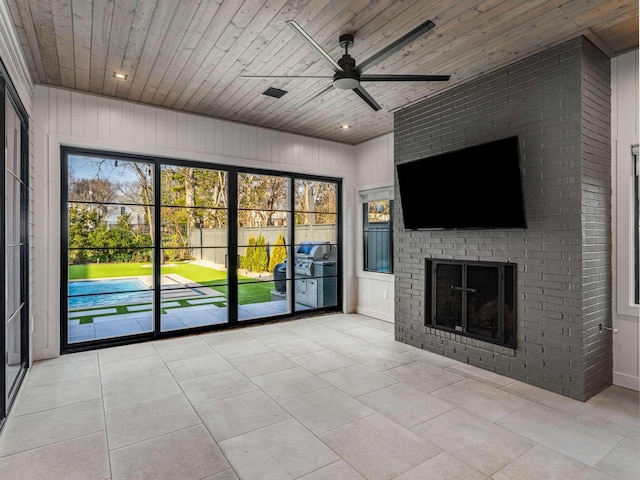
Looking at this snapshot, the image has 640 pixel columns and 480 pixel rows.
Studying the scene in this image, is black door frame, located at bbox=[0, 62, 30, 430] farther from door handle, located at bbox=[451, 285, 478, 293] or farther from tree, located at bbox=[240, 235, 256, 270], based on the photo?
door handle, located at bbox=[451, 285, 478, 293]

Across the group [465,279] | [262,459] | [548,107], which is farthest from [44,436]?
[548,107]

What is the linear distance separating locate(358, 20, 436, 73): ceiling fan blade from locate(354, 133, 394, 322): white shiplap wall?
9.78 ft

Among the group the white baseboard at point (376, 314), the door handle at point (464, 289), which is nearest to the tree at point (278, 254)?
the white baseboard at point (376, 314)

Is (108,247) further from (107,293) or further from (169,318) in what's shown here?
(169,318)

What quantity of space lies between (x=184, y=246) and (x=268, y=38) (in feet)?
9.48

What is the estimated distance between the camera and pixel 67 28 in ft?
9.41

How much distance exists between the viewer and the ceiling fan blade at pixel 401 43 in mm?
2283

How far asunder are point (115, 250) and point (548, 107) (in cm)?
485

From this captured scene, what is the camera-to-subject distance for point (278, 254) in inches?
225

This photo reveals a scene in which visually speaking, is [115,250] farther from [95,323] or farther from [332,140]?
[332,140]

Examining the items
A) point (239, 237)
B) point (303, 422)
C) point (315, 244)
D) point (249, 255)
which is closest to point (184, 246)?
point (239, 237)

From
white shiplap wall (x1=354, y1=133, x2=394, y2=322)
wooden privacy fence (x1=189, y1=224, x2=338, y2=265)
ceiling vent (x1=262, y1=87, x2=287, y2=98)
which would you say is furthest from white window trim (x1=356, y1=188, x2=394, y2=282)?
ceiling vent (x1=262, y1=87, x2=287, y2=98)

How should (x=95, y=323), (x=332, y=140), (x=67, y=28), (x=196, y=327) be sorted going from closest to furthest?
(x=67, y=28), (x=95, y=323), (x=196, y=327), (x=332, y=140)

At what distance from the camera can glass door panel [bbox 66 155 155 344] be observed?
13.8ft
